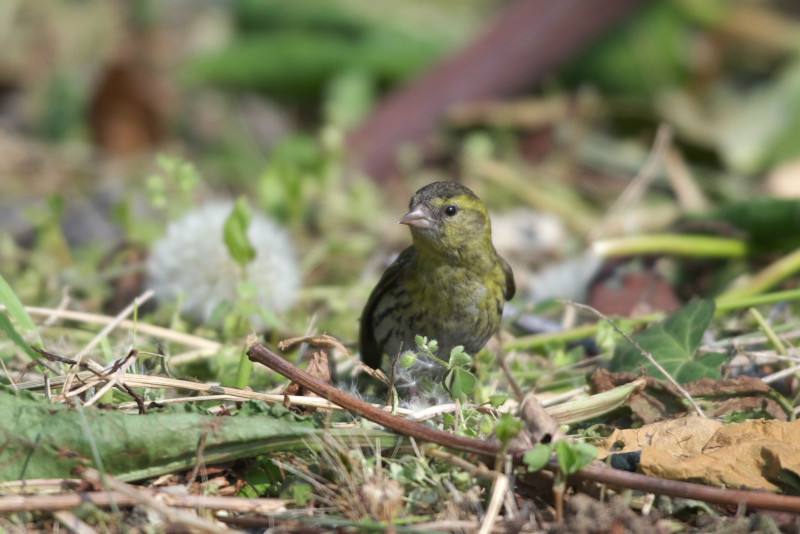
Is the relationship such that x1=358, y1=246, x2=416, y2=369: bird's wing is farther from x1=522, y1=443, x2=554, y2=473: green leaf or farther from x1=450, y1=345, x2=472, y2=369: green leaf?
x1=522, y1=443, x2=554, y2=473: green leaf

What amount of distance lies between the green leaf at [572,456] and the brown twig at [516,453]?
0.07m

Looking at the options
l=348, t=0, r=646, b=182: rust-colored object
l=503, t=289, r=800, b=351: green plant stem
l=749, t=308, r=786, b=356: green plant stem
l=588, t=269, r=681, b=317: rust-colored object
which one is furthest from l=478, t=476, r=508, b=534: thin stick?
l=348, t=0, r=646, b=182: rust-colored object

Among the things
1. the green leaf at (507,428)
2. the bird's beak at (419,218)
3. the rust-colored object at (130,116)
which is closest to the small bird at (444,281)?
the bird's beak at (419,218)

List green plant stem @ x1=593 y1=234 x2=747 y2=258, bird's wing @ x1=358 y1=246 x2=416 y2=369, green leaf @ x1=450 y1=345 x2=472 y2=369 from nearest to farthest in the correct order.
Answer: green leaf @ x1=450 y1=345 x2=472 y2=369 < bird's wing @ x1=358 y1=246 x2=416 y2=369 < green plant stem @ x1=593 y1=234 x2=747 y2=258

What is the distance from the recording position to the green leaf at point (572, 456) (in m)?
2.60

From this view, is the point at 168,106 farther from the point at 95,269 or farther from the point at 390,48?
the point at 95,269

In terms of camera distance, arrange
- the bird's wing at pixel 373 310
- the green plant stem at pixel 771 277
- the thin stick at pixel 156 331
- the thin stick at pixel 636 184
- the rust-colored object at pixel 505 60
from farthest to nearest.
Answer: the rust-colored object at pixel 505 60 < the thin stick at pixel 636 184 < the green plant stem at pixel 771 277 < the thin stick at pixel 156 331 < the bird's wing at pixel 373 310

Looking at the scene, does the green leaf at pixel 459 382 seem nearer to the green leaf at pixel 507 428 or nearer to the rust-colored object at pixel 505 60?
the green leaf at pixel 507 428

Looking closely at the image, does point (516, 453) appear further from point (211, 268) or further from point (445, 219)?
point (211, 268)

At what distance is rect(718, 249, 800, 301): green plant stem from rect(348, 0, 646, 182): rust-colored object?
329 centimetres

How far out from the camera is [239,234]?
13.2 feet

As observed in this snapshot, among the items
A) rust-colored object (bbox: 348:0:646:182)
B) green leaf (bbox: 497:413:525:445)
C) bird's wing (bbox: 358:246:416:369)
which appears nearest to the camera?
green leaf (bbox: 497:413:525:445)

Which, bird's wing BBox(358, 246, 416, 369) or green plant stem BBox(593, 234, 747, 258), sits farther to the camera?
green plant stem BBox(593, 234, 747, 258)

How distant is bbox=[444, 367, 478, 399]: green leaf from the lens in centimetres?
301
